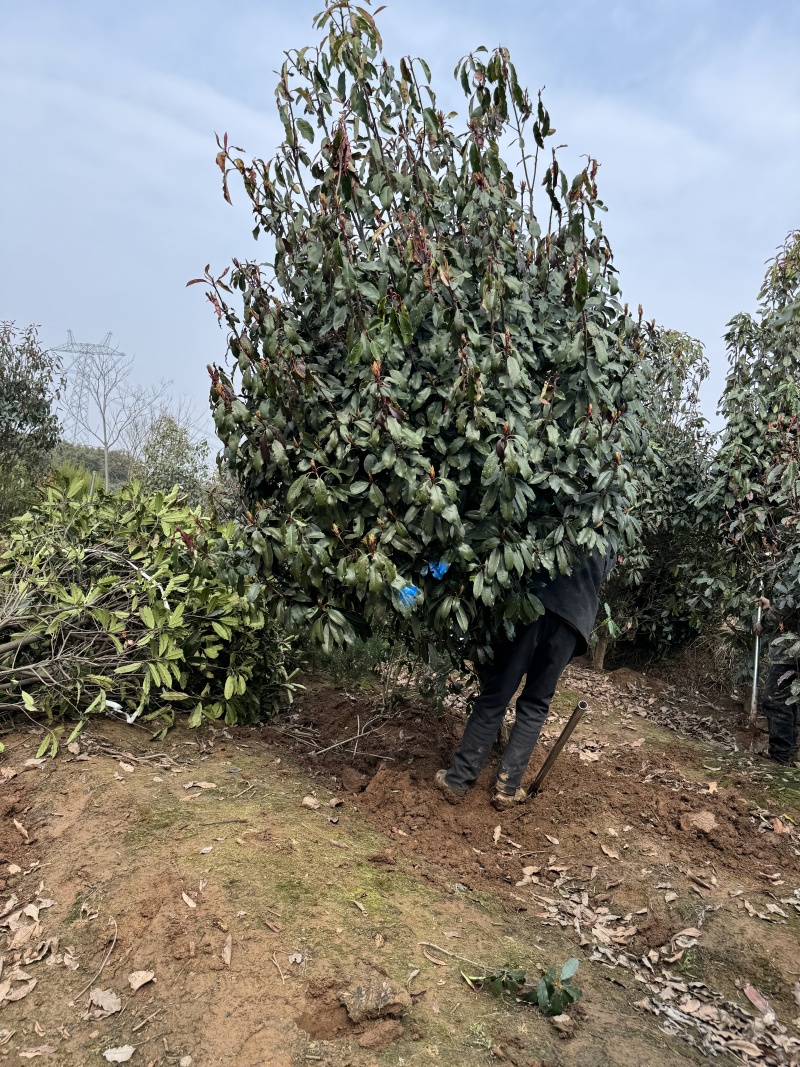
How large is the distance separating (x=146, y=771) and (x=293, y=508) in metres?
1.71

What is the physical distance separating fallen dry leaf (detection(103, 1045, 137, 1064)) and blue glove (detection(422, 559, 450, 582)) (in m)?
2.04

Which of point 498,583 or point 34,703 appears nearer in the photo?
point 498,583

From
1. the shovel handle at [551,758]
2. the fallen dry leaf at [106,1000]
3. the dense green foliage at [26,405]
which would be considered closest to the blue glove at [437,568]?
the shovel handle at [551,758]

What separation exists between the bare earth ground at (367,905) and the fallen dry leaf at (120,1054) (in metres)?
0.02

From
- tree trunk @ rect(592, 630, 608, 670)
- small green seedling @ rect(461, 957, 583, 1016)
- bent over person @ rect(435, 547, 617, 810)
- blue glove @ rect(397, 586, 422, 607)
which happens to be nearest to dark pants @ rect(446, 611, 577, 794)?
bent over person @ rect(435, 547, 617, 810)

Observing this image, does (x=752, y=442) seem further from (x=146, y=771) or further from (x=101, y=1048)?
(x=101, y=1048)

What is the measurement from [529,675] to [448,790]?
0.75 metres

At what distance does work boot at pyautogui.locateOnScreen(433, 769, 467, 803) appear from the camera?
13.3 ft

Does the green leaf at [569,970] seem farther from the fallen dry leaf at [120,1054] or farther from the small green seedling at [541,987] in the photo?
the fallen dry leaf at [120,1054]

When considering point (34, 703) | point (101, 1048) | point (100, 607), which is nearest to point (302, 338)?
point (100, 607)

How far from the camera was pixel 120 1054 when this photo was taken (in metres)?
2.29

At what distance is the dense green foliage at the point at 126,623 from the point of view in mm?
4340

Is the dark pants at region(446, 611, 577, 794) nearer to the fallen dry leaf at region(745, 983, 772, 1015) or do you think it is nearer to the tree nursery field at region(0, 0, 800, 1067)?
the tree nursery field at region(0, 0, 800, 1067)

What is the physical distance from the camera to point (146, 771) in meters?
3.96
